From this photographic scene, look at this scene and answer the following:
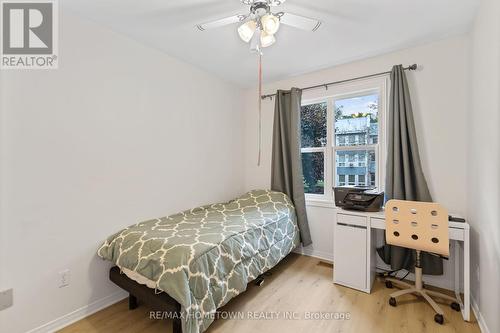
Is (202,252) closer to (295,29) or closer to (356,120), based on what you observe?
(295,29)

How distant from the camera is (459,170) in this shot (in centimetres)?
223

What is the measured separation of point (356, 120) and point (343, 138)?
0.26m

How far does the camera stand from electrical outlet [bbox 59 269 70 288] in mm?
1778

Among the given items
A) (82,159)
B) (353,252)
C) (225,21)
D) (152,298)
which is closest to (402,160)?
(353,252)

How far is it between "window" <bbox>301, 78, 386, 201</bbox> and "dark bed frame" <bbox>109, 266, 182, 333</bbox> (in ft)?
7.15

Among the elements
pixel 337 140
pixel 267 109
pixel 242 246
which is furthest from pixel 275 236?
pixel 267 109

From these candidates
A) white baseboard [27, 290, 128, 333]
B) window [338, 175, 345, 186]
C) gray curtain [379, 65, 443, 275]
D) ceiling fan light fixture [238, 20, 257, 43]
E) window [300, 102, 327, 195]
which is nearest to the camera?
ceiling fan light fixture [238, 20, 257, 43]

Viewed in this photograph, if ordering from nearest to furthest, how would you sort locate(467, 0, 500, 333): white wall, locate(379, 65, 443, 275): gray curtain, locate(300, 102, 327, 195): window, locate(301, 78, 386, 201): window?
locate(467, 0, 500, 333): white wall < locate(379, 65, 443, 275): gray curtain < locate(301, 78, 386, 201): window < locate(300, 102, 327, 195): window

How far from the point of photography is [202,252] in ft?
5.33

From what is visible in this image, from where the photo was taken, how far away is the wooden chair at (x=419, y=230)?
1841 mm

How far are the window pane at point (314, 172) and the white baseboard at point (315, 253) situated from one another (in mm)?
793

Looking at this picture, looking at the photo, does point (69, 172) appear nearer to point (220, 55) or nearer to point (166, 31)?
point (166, 31)

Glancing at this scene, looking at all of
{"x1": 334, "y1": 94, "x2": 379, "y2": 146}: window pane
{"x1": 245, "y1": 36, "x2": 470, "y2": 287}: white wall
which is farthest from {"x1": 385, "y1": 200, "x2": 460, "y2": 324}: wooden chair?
{"x1": 334, "y1": 94, "x2": 379, "y2": 146}: window pane

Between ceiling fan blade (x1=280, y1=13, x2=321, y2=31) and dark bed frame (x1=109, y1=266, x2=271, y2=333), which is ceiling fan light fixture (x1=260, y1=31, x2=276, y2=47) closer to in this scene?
ceiling fan blade (x1=280, y1=13, x2=321, y2=31)
